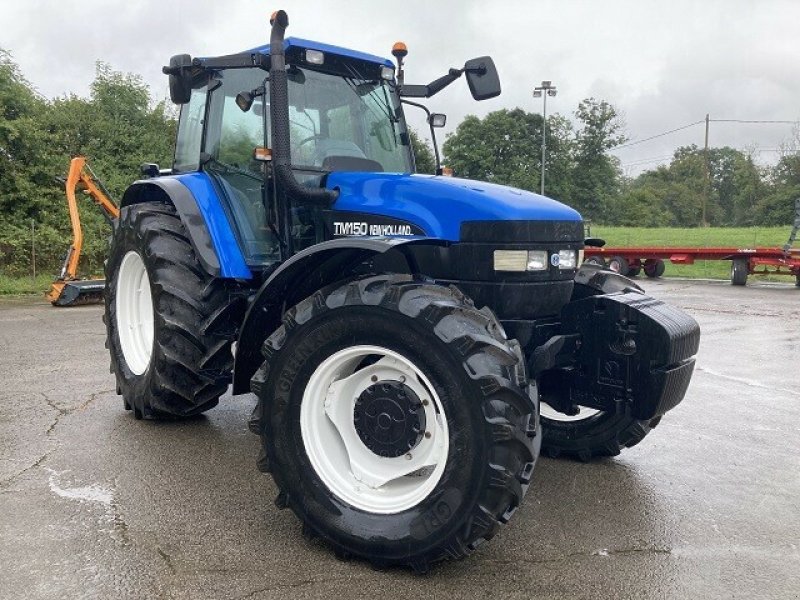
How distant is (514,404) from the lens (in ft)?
9.40

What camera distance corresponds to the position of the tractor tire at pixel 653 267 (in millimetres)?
21812

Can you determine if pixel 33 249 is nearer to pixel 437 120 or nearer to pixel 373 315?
pixel 437 120

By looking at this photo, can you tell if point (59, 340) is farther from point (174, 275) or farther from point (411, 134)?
point (411, 134)

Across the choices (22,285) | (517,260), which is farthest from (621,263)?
(517,260)

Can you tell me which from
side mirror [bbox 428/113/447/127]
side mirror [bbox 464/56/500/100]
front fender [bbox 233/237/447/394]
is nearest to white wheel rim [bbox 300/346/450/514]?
front fender [bbox 233/237/447/394]

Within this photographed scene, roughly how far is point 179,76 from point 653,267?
64.5 ft

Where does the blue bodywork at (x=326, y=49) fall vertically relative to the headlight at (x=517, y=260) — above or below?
above

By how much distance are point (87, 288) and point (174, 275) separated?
8.18 meters

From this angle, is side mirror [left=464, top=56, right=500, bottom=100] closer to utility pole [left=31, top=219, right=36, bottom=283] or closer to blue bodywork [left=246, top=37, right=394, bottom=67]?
blue bodywork [left=246, top=37, right=394, bottom=67]

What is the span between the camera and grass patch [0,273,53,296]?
46.3ft

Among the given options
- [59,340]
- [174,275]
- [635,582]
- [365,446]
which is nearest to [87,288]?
[59,340]

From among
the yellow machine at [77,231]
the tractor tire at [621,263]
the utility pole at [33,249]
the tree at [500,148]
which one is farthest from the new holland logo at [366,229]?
the tree at [500,148]

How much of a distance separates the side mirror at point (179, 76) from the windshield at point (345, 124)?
0.66 m

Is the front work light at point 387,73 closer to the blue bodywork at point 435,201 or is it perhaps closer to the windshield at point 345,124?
the windshield at point 345,124
